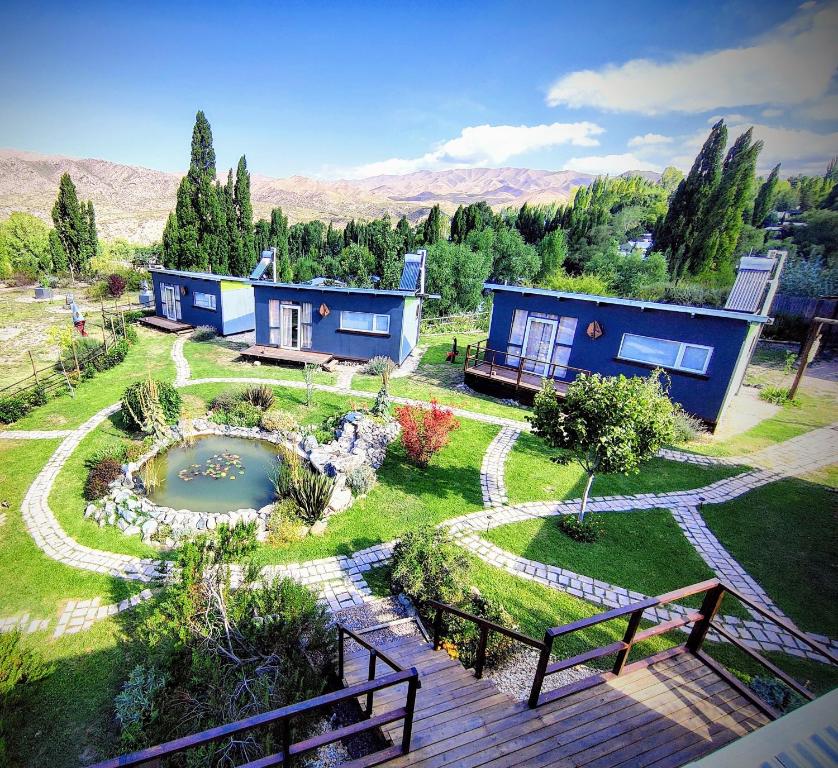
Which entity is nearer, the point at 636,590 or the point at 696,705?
the point at 696,705

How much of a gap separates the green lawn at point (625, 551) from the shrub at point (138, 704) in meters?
5.98

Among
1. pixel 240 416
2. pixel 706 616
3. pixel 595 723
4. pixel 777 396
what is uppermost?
pixel 706 616

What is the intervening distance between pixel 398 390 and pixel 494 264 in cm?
2608

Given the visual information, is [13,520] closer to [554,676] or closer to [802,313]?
[554,676]

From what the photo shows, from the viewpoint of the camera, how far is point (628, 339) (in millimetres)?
15070

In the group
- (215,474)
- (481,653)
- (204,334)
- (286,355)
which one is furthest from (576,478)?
(204,334)

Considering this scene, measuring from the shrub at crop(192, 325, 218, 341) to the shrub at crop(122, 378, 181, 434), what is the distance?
10590 mm

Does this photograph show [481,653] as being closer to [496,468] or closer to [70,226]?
[496,468]

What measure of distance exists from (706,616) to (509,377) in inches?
487

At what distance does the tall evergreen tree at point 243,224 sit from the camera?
35844 mm

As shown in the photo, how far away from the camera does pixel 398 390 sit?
16.5 m

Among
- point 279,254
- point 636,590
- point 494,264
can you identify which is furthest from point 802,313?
point 279,254

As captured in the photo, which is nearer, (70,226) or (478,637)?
(478,637)

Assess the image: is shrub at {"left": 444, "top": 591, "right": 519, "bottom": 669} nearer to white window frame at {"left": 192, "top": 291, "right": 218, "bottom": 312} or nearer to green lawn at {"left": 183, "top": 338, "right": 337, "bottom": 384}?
green lawn at {"left": 183, "top": 338, "right": 337, "bottom": 384}
